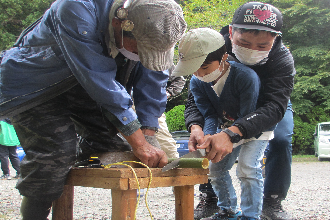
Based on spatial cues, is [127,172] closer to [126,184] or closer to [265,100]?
[126,184]

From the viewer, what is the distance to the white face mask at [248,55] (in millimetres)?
2566

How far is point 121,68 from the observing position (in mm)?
2121

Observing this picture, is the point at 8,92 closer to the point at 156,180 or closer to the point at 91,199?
the point at 156,180

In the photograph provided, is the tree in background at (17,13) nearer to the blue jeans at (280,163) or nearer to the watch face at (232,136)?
the blue jeans at (280,163)

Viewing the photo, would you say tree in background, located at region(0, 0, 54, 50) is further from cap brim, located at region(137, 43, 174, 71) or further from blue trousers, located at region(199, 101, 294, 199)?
cap brim, located at region(137, 43, 174, 71)

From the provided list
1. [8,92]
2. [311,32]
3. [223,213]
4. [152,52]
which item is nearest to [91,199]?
[223,213]

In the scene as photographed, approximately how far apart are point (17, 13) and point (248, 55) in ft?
69.2

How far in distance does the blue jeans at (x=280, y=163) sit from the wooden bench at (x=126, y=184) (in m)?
1.06

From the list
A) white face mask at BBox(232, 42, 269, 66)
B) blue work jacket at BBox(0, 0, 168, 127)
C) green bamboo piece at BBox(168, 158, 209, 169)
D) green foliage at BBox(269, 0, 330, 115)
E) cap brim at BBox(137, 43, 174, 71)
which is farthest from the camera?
green foliage at BBox(269, 0, 330, 115)

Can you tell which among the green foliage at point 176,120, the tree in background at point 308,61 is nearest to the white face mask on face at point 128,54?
the green foliage at point 176,120

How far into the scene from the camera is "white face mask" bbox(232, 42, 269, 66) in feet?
8.42

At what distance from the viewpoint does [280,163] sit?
2756 mm

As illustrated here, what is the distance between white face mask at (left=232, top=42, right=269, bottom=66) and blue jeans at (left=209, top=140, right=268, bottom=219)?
2.10 feet

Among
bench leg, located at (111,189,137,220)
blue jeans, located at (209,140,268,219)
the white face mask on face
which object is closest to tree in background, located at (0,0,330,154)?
blue jeans, located at (209,140,268,219)
